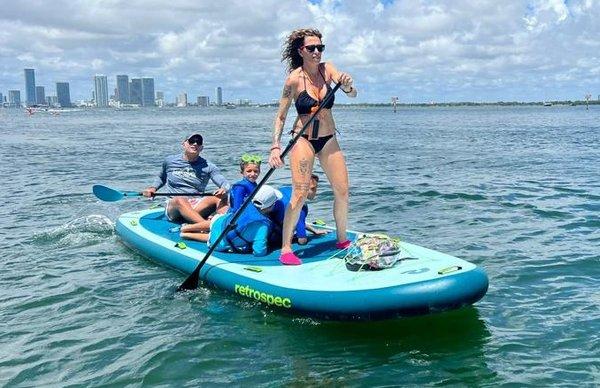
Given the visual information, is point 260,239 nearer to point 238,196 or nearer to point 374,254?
point 238,196

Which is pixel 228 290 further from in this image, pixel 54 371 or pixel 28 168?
pixel 28 168

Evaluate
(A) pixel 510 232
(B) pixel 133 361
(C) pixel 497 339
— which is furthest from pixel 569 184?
(B) pixel 133 361

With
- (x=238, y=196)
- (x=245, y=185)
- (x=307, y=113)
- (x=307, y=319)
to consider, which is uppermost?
(x=307, y=113)

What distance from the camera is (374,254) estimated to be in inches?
233

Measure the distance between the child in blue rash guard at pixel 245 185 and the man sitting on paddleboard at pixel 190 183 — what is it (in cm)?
139

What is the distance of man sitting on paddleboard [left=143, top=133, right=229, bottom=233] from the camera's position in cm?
852

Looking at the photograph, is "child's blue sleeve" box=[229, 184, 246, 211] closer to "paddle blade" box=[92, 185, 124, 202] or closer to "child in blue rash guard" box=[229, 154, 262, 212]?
"child in blue rash guard" box=[229, 154, 262, 212]

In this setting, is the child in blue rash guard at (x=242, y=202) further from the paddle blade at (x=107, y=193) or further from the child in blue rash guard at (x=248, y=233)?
the paddle blade at (x=107, y=193)

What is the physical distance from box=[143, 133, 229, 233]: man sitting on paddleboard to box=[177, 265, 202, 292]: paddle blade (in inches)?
64.8

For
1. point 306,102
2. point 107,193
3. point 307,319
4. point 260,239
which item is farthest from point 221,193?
point 307,319

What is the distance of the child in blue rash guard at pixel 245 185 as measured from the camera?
7.01 metres

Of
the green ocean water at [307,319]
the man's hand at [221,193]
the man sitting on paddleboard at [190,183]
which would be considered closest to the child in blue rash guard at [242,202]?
the green ocean water at [307,319]

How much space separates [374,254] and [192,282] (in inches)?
84.1

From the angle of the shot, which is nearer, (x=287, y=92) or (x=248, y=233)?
(x=287, y=92)
